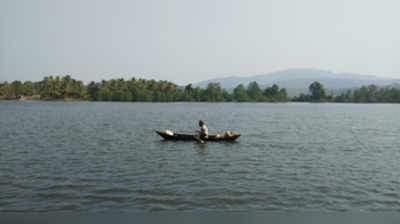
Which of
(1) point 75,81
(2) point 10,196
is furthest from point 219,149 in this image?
(1) point 75,81

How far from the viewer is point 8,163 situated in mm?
18891

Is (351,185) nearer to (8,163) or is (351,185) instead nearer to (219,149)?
(219,149)

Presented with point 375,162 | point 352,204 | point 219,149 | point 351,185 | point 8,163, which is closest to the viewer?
point 352,204

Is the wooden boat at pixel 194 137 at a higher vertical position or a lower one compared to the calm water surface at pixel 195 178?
higher

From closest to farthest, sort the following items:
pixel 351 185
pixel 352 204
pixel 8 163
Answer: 1. pixel 352 204
2. pixel 351 185
3. pixel 8 163

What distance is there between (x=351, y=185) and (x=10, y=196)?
1427 cm

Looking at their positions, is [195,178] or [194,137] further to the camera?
[194,137]

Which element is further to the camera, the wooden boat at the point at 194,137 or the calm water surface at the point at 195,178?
the wooden boat at the point at 194,137

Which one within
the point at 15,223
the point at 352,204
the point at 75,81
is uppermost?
the point at 75,81

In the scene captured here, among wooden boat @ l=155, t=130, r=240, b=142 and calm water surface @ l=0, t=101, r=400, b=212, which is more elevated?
wooden boat @ l=155, t=130, r=240, b=142

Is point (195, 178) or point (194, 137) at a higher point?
point (194, 137)

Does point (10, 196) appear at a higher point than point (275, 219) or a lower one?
lower

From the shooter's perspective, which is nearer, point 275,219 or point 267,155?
point 275,219

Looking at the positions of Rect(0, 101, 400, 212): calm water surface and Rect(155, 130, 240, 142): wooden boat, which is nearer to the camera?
Rect(0, 101, 400, 212): calm water surface
